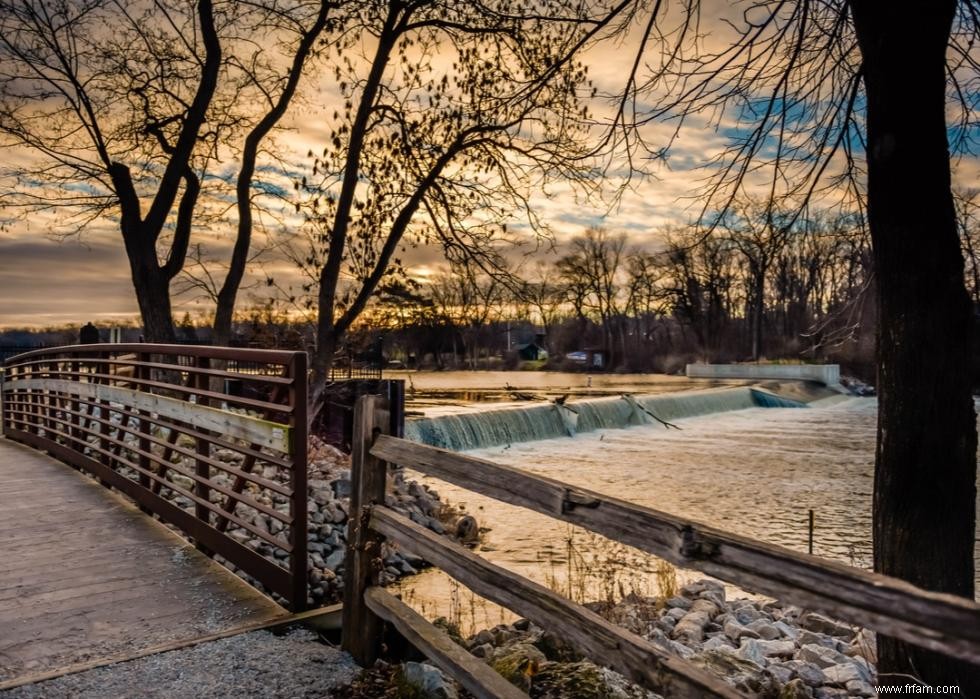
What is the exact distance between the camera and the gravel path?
138 inches

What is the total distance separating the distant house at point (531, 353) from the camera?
70875 millimetres

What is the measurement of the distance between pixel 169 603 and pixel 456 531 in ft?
19.9

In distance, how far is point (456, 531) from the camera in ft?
34.3

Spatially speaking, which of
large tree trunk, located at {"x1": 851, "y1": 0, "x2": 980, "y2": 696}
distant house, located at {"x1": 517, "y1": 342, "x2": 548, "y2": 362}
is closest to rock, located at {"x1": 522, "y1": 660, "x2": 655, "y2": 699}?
large tree trunk, located at {"x1": 851, "y1": 0, "x2": 980, "y2": 696}

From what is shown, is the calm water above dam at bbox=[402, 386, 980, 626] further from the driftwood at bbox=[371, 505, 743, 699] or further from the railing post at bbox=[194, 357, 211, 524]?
the driftwood at bbox=[371, 505, 743, 699]

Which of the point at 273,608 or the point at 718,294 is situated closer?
the point at 273,608

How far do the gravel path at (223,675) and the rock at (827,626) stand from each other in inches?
166

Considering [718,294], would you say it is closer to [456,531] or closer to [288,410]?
[456,531]

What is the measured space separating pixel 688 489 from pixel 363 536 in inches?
429

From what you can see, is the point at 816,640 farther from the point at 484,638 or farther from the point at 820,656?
the point at 484,638

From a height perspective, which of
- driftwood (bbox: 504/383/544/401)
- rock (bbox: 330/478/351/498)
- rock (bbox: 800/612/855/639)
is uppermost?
rock (bbox: 330/478/351/498)

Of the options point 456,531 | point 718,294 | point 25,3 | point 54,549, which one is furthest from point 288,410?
point 718,294

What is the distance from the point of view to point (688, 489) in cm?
1397

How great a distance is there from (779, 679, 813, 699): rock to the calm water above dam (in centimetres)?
281
